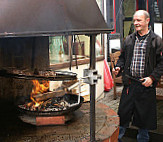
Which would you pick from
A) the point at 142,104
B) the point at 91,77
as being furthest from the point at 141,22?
the point at 91,77

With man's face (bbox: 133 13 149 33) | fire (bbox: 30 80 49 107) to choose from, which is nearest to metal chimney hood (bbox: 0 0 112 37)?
fire (bbox: 30 80 49 107)

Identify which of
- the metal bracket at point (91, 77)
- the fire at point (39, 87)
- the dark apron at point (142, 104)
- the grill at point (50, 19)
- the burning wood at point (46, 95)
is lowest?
the dark apron at point (142, 104)

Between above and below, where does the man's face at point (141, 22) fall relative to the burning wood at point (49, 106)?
above

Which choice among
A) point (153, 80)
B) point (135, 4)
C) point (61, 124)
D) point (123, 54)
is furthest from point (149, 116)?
point (135, 4)

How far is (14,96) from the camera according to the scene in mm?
2830

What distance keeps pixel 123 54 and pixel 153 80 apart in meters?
0.63

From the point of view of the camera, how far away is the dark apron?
3070 millimetres

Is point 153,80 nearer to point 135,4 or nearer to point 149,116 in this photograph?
point 149,116

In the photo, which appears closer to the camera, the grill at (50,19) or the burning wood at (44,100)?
the grill at (50,19)

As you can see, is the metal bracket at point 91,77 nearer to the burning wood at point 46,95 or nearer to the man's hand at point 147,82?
the burning wood at point 46,95

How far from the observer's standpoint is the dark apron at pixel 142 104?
10.1 feet

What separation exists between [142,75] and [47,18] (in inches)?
71.0

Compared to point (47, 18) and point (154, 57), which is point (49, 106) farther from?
point (154, 57)

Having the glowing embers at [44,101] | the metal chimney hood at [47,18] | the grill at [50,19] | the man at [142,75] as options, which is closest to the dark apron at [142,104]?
the man at [142,75]
